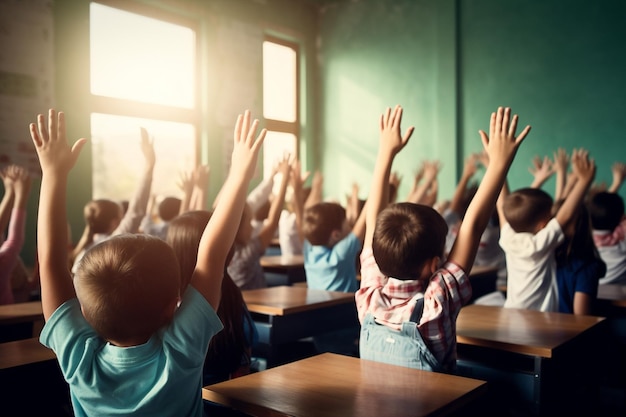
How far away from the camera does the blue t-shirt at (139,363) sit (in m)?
1.16

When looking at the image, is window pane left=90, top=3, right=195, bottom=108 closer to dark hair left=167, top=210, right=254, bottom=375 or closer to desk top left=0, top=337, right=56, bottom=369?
desk top left=0, top=337, right=56, bottom=369

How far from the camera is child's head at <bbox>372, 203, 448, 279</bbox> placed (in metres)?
1.56

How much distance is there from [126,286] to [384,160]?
1.01 meters

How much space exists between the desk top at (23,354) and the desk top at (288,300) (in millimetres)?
863

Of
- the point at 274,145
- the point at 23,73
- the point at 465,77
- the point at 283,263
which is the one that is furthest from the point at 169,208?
the point at 465,77

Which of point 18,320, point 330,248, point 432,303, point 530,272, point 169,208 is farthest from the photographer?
point 169,208

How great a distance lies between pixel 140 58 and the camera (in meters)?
6.02

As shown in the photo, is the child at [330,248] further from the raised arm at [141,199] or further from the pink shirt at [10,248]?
the pink shirt at [10,248]

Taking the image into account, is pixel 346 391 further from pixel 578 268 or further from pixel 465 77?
pixel 465 77

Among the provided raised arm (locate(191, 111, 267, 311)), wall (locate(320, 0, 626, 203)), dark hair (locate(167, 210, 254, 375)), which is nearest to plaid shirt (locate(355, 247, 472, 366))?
dark hair (locate(167, 210, 254, 375))

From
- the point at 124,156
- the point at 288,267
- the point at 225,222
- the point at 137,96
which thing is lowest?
the point at 288,267

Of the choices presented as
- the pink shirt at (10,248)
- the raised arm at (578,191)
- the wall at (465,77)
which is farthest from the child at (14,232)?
the wall at (465,77)

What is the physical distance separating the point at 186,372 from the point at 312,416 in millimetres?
265

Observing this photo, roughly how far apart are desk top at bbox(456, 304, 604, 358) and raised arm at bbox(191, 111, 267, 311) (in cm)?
97
